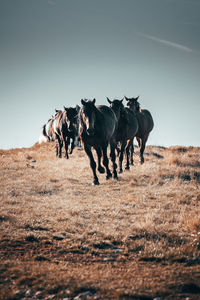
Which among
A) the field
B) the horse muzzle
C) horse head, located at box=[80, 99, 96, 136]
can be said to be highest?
horse head, located at box=[80, 99, 96, 136]

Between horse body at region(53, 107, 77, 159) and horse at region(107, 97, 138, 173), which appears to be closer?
horse at region(107, 97, 138, 173)

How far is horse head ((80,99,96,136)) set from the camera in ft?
32.7

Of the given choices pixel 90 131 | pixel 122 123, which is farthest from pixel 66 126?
pixel 90 131

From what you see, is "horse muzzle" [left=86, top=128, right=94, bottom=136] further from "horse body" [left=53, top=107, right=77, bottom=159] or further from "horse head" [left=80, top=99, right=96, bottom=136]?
"horse body" [left=53, top=107, right=77, bottom=159]

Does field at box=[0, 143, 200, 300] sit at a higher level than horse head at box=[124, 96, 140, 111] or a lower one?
lower

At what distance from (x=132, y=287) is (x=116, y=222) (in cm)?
318

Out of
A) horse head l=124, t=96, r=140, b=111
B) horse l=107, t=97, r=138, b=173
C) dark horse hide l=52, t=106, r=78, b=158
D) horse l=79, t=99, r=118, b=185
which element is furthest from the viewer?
dark horse hide l=52, t=106, r=78, b=158

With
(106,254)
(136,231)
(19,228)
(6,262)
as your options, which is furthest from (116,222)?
(6,262)

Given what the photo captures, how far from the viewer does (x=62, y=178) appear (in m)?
12.5

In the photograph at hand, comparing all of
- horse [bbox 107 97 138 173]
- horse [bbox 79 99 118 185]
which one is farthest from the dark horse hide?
horse [bbox 79 99 118 185]

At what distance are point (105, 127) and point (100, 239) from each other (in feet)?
19.8

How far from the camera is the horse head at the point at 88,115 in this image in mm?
9969

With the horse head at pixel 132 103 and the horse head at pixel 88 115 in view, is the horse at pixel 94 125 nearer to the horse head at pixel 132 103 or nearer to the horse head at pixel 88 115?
the horse head at pixel 88 115

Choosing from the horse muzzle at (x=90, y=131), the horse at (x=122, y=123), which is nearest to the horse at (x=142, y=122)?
the horse at (x=122, y=123)
